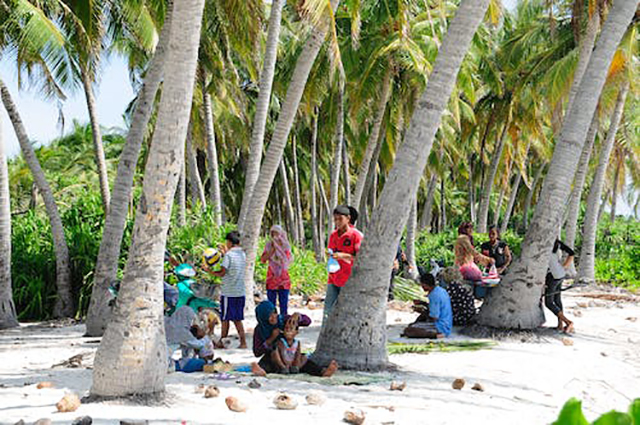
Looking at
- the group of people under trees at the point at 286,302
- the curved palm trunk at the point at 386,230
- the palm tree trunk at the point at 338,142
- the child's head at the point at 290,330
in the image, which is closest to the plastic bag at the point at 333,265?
the group of people under trees at the point at 286,302

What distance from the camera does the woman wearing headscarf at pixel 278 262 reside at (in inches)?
389

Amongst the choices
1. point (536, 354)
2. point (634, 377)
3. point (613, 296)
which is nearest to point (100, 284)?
point (536, 354)

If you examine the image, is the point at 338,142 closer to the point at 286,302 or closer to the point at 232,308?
the point at 286,302

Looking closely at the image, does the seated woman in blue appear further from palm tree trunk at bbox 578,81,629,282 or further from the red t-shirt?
palm tree trunk at bbox 578,81,629,282

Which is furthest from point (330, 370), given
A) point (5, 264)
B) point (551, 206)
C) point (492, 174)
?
point (492, 174)

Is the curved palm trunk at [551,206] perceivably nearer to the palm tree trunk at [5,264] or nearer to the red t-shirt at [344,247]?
the red t-shirt at [344,247]

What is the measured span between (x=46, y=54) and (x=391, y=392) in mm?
9757

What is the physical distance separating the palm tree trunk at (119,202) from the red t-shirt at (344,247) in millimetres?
3818

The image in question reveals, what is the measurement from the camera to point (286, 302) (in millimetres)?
10031

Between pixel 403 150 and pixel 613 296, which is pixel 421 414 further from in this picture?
pixel 613 296

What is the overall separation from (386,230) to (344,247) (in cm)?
96

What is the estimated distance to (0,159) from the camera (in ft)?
38.1

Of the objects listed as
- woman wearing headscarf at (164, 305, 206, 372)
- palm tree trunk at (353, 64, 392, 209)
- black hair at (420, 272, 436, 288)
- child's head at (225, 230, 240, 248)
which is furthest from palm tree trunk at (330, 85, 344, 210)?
woman wearing headscarf at (164, 305, 206, 372)

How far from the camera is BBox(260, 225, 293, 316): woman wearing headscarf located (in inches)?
389
